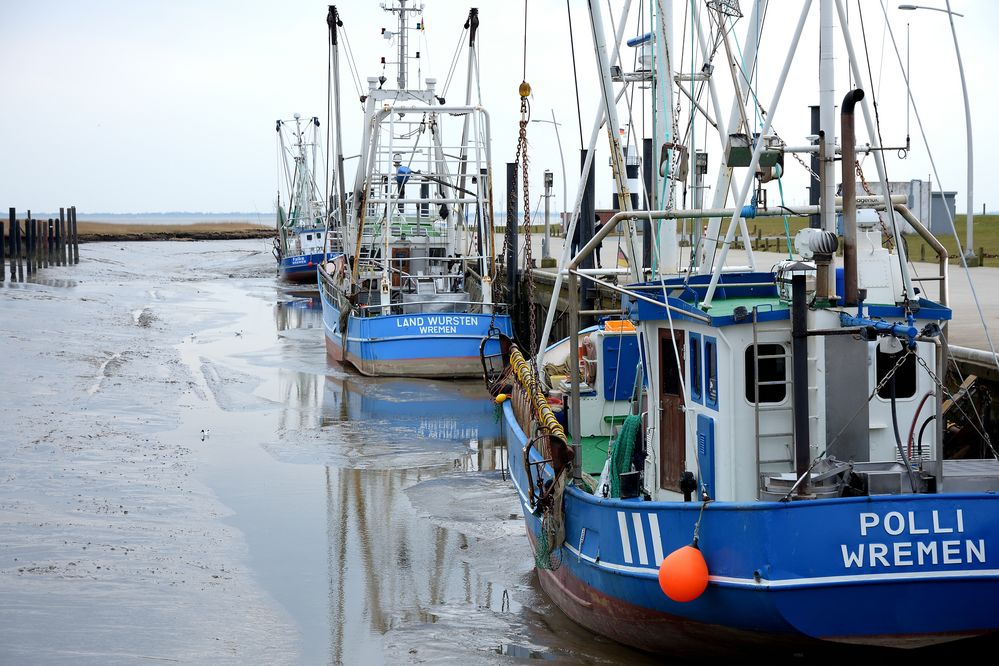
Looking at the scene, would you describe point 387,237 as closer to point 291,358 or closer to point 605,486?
point 291,358

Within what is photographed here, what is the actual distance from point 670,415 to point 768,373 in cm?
102

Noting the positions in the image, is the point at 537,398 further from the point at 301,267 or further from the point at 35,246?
the point at 35,246

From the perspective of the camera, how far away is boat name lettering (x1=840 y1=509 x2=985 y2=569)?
Result: 6586mm

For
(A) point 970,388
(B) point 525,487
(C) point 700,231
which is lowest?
(B) point 525,487

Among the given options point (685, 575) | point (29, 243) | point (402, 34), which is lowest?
point (685, 575)

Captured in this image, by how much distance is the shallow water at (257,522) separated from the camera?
8.71 m

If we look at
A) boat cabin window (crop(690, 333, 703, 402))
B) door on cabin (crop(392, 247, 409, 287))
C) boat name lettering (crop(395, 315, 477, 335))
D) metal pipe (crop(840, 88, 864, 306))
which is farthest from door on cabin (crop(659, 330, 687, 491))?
door on cabin (crop(392, 247, 409, 287))

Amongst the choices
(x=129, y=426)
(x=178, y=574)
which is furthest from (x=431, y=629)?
(x=129, y=426)

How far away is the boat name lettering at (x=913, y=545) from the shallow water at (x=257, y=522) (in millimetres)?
2141

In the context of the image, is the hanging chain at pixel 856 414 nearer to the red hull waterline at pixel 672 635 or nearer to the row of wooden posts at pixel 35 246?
the red hull waterline at pixel 672 635

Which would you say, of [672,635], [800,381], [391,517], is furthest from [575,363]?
[391,517]

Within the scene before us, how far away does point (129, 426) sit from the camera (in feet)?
54.8

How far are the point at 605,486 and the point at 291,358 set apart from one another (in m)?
17.2

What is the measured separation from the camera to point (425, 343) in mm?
21422
